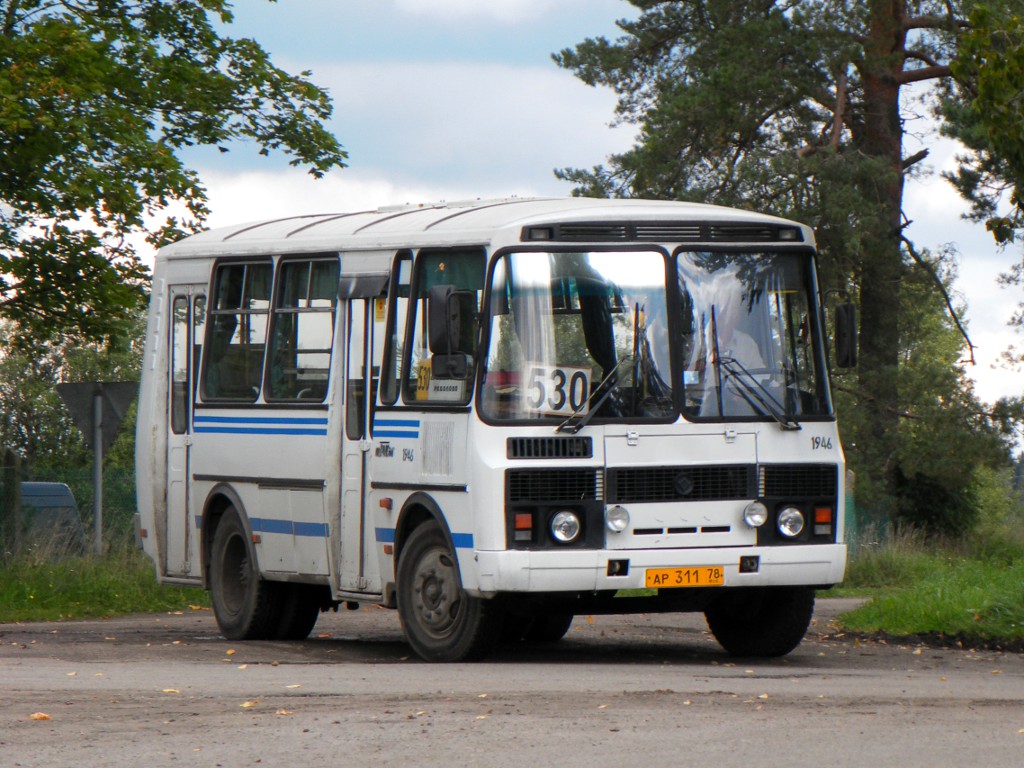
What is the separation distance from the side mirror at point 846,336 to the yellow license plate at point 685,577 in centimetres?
188

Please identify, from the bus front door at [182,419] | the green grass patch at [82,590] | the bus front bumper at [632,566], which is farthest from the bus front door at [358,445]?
the green grass patch at [82,590]

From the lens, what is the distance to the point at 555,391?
41.2ft

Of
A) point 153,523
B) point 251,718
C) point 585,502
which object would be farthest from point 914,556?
point 251,718

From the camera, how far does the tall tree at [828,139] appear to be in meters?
34.2

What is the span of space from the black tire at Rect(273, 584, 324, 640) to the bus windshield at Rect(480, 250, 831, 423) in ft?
13.7

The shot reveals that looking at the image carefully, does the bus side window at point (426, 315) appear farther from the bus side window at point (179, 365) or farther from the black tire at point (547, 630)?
the bus side window at point (179, 365)

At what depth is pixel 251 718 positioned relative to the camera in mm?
9609

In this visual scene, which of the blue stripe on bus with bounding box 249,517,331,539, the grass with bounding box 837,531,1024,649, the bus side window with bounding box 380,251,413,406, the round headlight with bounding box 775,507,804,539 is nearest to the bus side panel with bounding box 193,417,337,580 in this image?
the blue stripe on bus with bounding box 249,517,331,539

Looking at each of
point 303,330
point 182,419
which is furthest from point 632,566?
point 182,419

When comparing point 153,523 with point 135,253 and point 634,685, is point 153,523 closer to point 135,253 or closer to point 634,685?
Result: point 634,685

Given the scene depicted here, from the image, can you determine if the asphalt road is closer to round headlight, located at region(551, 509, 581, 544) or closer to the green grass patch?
round headlight, located at region(551, 509, 581, 544)

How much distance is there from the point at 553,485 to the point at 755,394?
5.20 feet

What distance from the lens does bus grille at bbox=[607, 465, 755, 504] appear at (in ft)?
41.3

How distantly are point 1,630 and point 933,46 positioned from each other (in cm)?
2385
